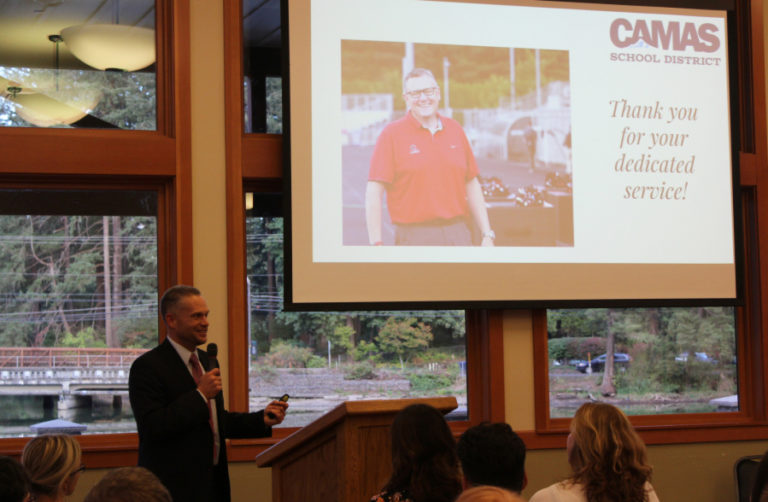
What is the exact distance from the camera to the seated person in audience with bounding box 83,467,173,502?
1.64 m

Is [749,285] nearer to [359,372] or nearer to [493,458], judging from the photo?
[359,372]

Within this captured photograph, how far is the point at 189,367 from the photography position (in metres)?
3.30

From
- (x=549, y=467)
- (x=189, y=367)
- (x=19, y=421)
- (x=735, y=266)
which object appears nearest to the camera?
(x=189, y=367)

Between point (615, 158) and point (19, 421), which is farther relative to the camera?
point (615, 158)

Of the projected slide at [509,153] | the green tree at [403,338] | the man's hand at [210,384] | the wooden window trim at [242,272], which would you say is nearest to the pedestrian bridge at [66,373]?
the wooden window trim at [242,272]

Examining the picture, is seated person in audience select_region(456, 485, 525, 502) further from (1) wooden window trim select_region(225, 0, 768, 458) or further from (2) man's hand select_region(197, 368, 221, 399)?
(1) wooden window trim select_region(225, 0, 768, 458)

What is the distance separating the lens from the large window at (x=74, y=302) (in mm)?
4523

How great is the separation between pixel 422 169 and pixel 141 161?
5.17ft

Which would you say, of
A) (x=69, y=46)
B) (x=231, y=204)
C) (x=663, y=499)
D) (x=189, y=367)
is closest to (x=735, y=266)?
(x=663, y=499)


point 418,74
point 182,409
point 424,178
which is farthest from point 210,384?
point 418,74

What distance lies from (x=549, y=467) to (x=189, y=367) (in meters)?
2.52

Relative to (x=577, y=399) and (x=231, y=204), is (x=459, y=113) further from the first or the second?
(x=577, y=399)

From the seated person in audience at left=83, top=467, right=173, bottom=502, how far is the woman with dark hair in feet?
2.79

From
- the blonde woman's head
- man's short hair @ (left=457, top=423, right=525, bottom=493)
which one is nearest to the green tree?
man's short hair @ (left=457, top=423, right=525, bottom=493)
